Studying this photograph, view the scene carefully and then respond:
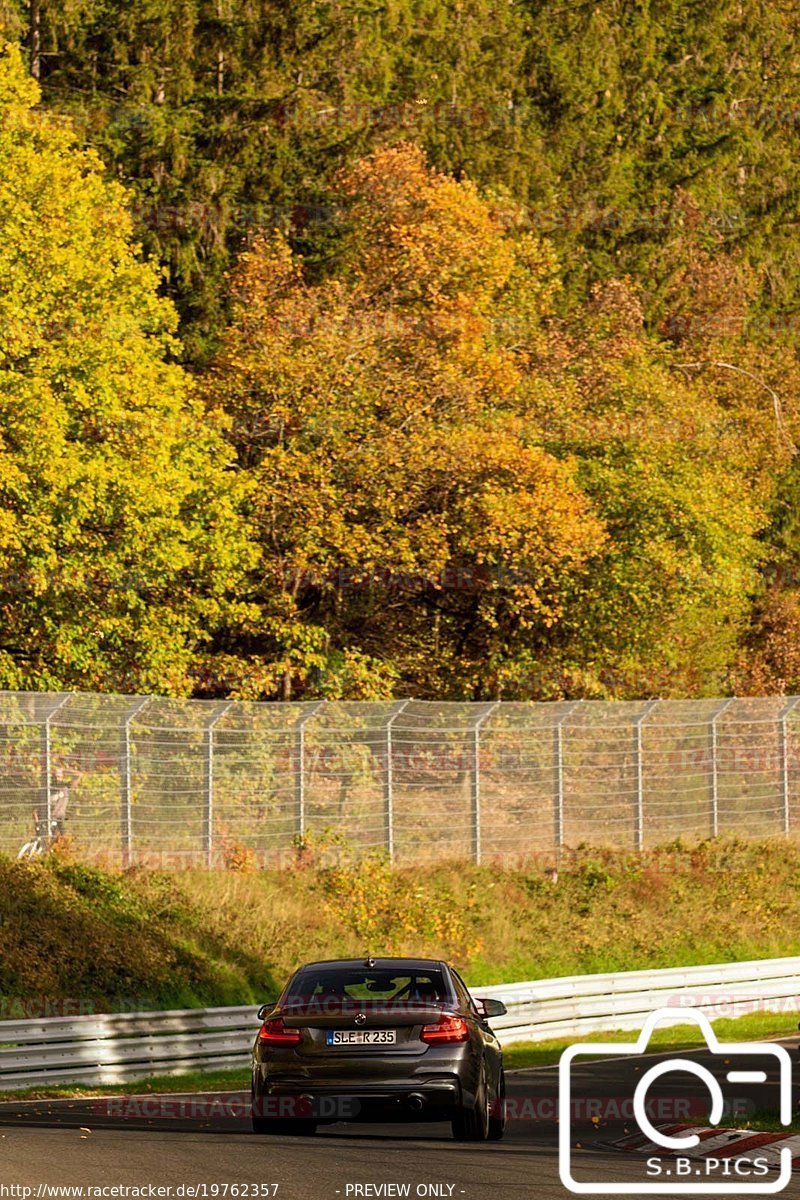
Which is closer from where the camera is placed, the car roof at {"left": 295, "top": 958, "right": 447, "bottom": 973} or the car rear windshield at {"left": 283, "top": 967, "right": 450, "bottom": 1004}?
the car rear windshield at {"left": 283, "top": 967, "right": 450, "bottom": 1004}

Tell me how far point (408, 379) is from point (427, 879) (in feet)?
36.2

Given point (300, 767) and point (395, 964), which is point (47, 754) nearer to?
point (300, 767)

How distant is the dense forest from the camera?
3444 centimetres

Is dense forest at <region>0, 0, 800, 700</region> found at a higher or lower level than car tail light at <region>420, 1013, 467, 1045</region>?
higher

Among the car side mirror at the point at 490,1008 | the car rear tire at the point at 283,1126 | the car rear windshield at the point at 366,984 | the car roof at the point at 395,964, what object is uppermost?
the car roof at the point at 395,964

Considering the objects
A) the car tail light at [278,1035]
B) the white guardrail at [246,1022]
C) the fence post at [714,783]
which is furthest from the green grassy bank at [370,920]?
the car tail light at [278,1035]

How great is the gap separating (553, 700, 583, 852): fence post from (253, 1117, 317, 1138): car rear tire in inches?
851

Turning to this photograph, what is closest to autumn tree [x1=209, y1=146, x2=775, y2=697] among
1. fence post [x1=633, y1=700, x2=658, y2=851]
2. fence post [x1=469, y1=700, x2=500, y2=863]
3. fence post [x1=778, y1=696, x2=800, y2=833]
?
fence post [x1=633, y1=700, x2=658, y2=851]

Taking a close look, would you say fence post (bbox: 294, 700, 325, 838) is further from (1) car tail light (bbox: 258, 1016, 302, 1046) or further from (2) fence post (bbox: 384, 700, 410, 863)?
(1) car tail light (bbox: 258, 1016, 302, 1046)

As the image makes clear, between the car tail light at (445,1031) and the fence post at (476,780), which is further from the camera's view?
the fence post at (476,780)

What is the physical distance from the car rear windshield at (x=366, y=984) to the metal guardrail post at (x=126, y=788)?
49.6ft

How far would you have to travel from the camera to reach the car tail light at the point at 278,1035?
1445 centimetres

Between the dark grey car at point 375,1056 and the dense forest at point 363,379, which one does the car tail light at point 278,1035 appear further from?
the dense forest at point 363,379

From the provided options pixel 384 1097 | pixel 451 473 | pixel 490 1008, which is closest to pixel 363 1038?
pixel 384 1097
